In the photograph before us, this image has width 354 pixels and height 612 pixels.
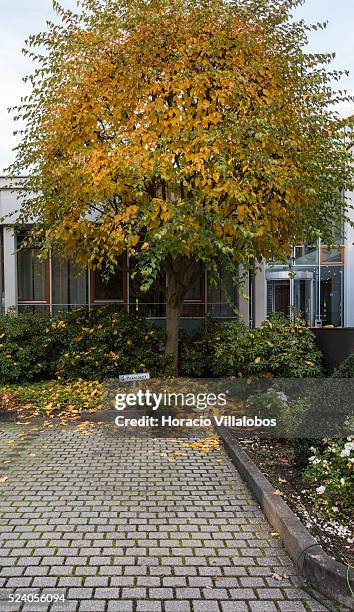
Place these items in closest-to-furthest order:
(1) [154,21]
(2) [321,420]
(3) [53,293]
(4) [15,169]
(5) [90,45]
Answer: (2) [321,420]
(1) [154,21]
(5) [90,45]
(4) [15,169]
(3) [53,293]

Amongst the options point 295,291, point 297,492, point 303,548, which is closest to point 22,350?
point 297,492

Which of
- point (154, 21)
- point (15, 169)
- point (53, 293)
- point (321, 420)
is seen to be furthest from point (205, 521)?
point (53, 293)

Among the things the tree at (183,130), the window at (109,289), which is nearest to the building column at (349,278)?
the window at (109,289)

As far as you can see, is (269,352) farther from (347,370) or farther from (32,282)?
(32,282)

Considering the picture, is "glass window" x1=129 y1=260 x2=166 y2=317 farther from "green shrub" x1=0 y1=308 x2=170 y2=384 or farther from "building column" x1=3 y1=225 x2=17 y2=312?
"building column" x1=3 y1=225 x2=17 y2=312

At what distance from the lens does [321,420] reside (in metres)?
4.82

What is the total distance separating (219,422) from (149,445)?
4.63 ft

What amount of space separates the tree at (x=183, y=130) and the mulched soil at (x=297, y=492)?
109 inches

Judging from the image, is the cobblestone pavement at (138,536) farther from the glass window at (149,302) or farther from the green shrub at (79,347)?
the glass window at (149,302)

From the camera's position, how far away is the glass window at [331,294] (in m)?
18.2

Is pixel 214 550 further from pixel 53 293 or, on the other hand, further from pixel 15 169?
pixel 53 293

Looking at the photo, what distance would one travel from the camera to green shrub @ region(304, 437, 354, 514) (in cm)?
375

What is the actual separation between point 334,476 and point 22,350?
713cm

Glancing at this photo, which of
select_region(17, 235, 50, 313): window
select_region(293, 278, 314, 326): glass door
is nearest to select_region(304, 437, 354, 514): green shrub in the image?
select_region(17, 235, 50, 313): window
